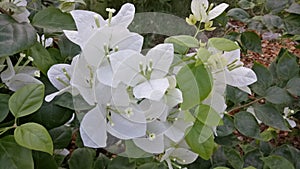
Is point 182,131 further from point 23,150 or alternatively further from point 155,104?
point 23,150

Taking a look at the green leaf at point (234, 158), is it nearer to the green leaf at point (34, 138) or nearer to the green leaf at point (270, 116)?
the green leaf at point (270, 116)

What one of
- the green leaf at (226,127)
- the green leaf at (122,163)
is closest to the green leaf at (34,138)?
the green leaf at (122,163)

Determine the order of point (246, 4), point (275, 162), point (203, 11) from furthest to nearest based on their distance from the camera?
point (246, 4), point (275, 162), point (203, 11)

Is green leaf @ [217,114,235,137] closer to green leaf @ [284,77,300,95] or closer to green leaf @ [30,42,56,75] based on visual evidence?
green leaf @ [284,77,300,95]

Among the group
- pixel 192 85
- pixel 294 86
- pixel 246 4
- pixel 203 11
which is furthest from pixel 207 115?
pixel 246 4

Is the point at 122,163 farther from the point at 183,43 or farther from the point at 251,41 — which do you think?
the point at 251,41

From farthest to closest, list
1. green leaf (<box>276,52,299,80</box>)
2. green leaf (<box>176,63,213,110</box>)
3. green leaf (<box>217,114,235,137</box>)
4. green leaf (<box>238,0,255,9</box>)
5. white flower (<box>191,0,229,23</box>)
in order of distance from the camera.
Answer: green leaf (<box>238,0,255,9</box>)
green leaf (<box>276,52,299,80</box>)
green leaf (<box>217,114,235,137</box>)
white flower (<box>191,0,229,23</box>)
green leaf (<box>176,63,213,110</box>)

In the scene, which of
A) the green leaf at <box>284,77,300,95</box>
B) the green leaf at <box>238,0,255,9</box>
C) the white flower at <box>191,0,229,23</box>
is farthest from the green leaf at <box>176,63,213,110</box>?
the green leaf at <box>238,0,255,9</box>

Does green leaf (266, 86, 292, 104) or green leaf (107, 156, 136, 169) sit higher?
green leaf (107, 156, 136, 169)

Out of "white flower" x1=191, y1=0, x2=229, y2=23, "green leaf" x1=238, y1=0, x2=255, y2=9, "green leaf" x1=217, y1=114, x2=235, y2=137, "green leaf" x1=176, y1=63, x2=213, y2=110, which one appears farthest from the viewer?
"green leaf" x1=238, y1=0, x2=255, y2=9
